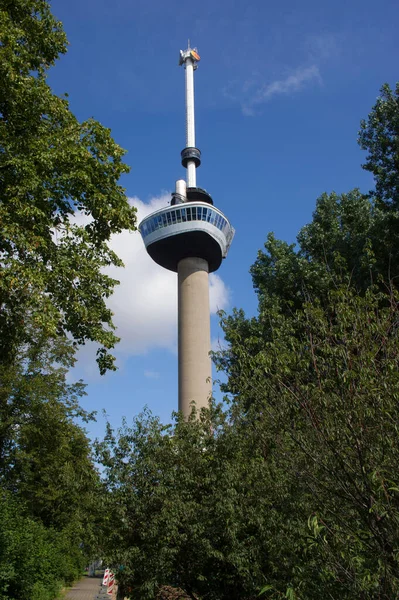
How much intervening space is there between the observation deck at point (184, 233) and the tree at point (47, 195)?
163ft

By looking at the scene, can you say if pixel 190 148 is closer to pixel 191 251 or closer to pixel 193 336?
pixel 191 251

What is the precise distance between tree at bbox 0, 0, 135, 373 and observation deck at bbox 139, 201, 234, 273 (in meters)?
49.8

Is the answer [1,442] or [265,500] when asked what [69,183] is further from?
[1,442]

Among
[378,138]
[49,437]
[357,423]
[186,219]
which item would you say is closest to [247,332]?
[378,138]

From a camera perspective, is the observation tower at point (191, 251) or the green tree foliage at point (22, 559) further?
the observation tower at point (191, 251)

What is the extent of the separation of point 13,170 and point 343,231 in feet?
41.5

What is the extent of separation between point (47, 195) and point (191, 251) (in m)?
53.2

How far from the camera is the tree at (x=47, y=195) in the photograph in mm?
11203

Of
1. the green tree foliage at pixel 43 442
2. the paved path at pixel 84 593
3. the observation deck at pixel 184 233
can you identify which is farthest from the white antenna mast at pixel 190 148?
the paved path at pixel 84 593

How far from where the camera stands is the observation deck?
209 ft

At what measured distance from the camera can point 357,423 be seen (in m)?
4.69

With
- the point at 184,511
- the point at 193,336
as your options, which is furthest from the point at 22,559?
the point at 193,336

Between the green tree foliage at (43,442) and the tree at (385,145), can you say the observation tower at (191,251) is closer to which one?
the green tree foliage at (43,442)

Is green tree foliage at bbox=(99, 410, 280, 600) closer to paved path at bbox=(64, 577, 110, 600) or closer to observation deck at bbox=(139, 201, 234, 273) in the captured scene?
paved path at bbox=(64, 577, 110, 600)
